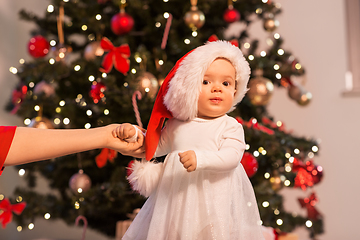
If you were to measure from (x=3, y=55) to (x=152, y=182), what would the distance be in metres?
1.49

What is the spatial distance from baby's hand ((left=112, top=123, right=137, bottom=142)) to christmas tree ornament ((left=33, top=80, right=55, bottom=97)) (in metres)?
0.76

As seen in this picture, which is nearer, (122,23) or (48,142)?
(48,142)

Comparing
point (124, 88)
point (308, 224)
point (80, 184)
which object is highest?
point (124, 88)

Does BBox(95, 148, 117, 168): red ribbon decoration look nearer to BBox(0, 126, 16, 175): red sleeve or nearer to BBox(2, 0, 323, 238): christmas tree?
BBox(2, 0, 323, 238): christmas tree

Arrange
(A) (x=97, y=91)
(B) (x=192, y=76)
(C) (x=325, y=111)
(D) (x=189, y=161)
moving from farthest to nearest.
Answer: (C) (x=325, y=111) < (A) (x=97, y=91) < (B) (x=192, y=76) < (D) (x=189, y=161)

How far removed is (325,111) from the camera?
2.11 metres

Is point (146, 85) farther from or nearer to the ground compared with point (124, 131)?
farther from the ground

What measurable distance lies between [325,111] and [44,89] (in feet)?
5.51

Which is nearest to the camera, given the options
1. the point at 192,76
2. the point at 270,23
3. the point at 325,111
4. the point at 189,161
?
the point at 189,161

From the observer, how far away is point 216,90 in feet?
2.79

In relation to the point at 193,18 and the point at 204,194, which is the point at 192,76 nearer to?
the point at 204,194

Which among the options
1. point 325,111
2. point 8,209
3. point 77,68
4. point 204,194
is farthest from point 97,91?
point 325,111

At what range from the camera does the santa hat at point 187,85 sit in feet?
2.74

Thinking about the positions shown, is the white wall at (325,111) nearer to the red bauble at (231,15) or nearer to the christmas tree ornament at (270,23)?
the christmas tree ornament at (270,23)
